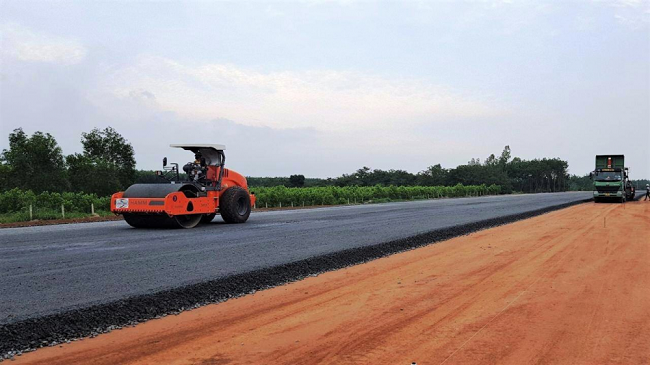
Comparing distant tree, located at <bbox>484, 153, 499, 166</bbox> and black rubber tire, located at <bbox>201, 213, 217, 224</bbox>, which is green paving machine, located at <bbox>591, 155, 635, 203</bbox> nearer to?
black rubber tire, located at <bbox>201, 213, 217, 224</bbox>

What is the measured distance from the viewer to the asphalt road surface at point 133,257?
6552mm

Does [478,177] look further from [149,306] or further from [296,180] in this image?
[149,306]

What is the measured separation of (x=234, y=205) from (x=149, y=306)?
1037cm

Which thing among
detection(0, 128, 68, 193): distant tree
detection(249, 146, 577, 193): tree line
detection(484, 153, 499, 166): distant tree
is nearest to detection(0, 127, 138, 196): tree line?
detection(0, 128, 68, 193): distant tree

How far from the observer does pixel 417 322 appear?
5.56m

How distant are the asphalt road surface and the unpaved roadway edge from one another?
0.81 ft

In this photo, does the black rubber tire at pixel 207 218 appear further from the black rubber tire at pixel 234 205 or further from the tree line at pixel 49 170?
the tree line at pixel 49 170

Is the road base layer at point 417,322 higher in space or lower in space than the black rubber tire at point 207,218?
lower

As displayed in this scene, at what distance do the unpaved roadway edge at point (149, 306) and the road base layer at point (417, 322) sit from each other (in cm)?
25

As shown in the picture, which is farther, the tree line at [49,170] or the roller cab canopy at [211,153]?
the tree line at [49,170]

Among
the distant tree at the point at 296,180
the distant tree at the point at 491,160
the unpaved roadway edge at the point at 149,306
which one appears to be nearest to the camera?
the unpaved roadway edge at the point at 149,306

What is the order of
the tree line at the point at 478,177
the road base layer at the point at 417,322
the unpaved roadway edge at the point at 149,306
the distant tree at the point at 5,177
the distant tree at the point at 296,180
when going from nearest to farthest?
1. the road base layer at the point at 417,322
2. the unpaved roadway edge at the point at 149,306
3. the distant tree at the point at 5,177
4. the distant tree at the point at 296,180
5. the tree line at the point at 478,177

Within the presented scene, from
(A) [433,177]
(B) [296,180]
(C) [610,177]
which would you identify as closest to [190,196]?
(C) [610,177]

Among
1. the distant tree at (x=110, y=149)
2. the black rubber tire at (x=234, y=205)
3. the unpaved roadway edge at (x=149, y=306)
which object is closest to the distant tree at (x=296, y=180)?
the distant tree at (x=110, y=149)
